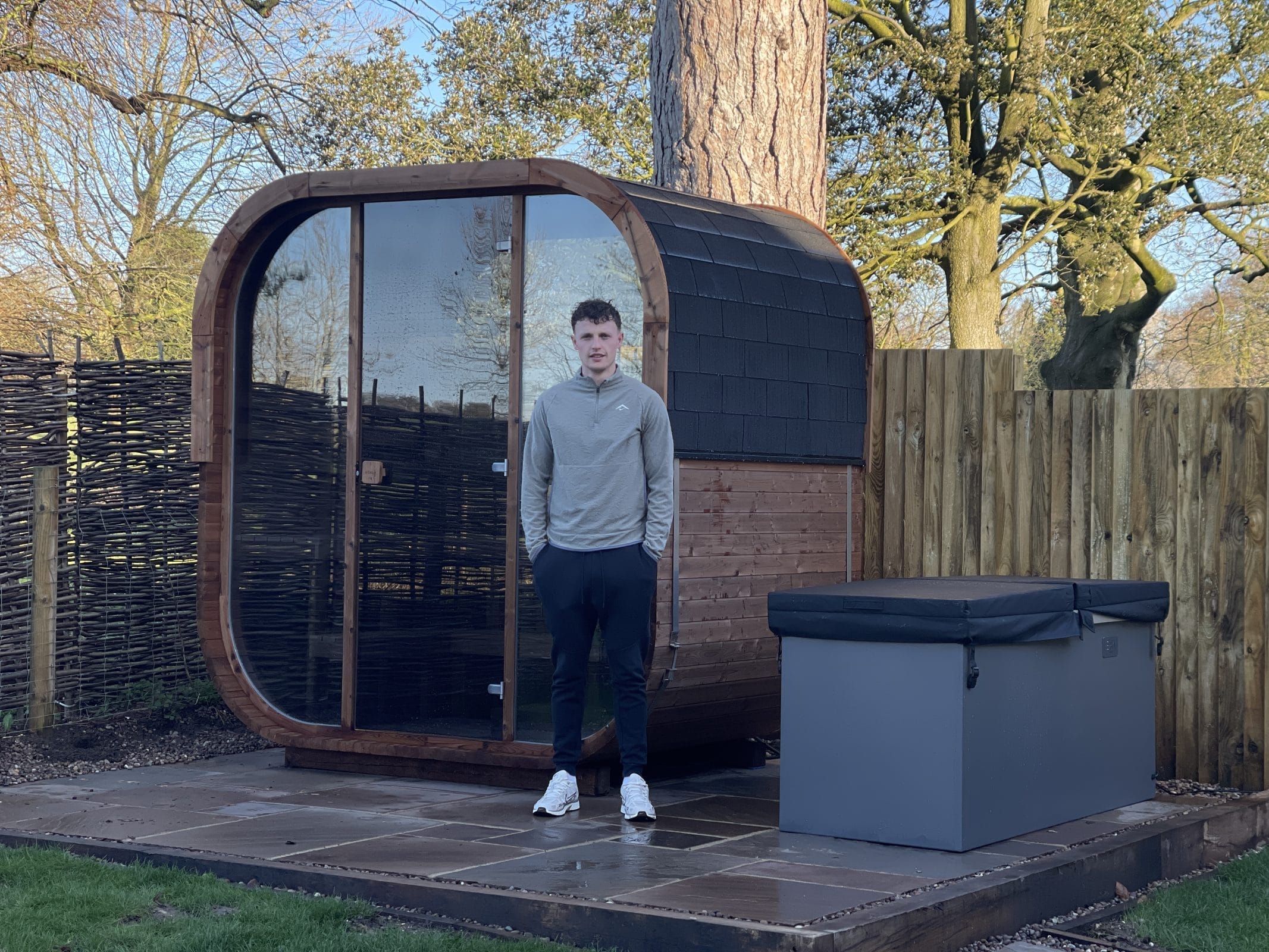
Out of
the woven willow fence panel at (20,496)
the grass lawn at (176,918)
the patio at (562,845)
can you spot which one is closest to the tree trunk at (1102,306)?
the patio at (562,845)

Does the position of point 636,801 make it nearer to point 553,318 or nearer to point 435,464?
point 435,464

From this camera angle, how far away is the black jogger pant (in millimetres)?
5652

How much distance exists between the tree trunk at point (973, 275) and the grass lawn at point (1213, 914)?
39.2 feet

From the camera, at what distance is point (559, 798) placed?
571 cm

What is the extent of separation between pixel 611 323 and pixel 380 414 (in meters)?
1.67

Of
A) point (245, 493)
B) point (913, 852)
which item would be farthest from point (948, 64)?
point (913, 852)

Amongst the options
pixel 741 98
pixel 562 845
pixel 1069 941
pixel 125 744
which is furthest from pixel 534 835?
pixel 741 98

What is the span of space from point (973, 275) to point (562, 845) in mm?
13066

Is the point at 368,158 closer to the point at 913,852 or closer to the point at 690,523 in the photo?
the point at 690,523

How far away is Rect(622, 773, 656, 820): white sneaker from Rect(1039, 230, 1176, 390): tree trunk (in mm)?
13111

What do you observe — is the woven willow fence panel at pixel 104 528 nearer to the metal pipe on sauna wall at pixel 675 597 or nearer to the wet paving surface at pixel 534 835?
the wet paving surface at pixel 534 835

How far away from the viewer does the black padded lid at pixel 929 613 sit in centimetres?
503

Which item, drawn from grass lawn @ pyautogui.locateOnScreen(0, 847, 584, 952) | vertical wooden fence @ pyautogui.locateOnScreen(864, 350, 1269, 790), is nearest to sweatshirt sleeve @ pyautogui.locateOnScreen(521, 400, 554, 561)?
grass lawn @ pyautogui.locateOnScreen(0, 847, 584, 952)

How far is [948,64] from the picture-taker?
53.8 ft
